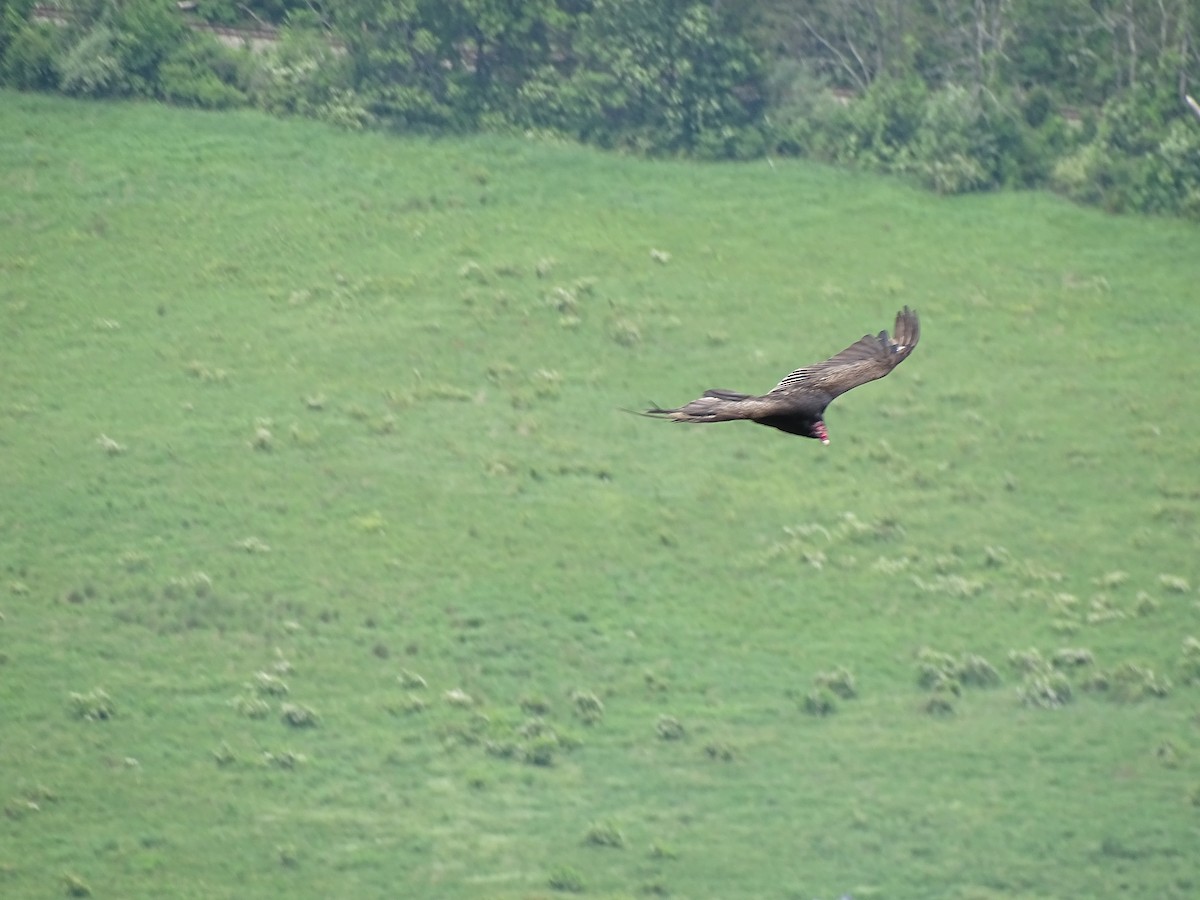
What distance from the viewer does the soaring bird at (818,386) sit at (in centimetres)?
2116

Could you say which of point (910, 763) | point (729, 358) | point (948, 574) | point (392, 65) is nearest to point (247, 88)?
point (392, 65)

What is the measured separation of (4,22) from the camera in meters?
64.2

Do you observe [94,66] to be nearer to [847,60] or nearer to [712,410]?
[847,60]

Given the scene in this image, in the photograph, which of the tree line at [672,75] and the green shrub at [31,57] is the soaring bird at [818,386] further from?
the green shrub at [31,57]

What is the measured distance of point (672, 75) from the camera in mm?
63062

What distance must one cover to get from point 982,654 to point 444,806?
11.3m

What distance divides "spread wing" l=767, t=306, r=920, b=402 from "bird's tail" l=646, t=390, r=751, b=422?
4.55 ft

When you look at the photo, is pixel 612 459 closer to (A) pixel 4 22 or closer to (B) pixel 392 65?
(B) pixel 392 65

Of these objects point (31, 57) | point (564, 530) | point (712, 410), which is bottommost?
point (564, 530)

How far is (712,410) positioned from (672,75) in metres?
44.3

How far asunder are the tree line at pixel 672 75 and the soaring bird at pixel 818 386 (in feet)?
130

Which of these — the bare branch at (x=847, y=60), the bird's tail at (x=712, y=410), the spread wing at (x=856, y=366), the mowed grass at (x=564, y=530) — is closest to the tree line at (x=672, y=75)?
the bare branch at (x=847, y=60)

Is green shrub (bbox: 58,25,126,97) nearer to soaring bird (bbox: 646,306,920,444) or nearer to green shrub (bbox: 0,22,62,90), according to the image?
green shrub (bbox: 0,22,62,90)

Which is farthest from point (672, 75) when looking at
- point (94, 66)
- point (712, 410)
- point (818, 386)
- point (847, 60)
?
point (712, 410)
